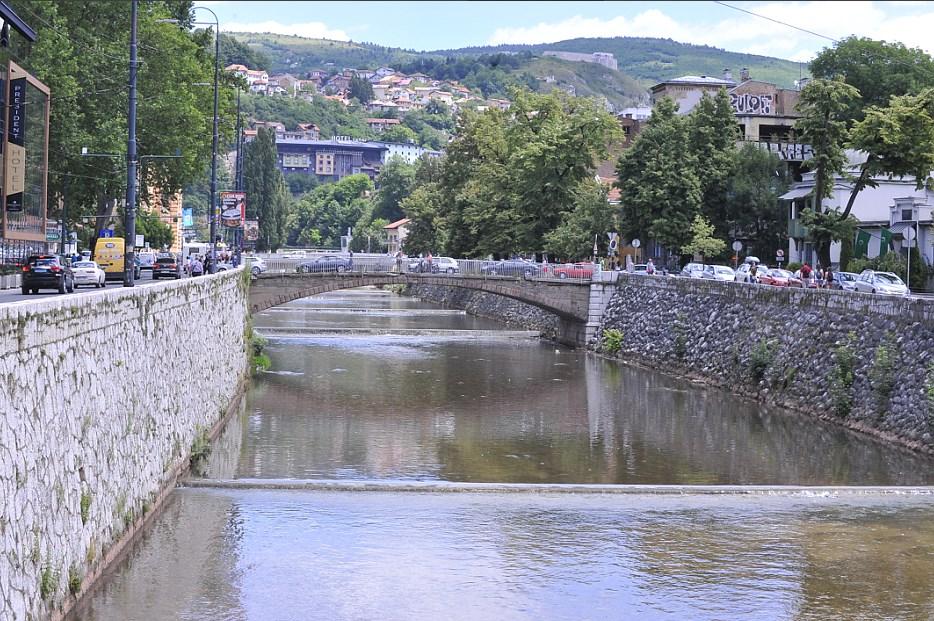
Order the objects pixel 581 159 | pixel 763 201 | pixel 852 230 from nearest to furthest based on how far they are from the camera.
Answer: pixel 852 230 → pixel 763 201 → pixel 581 159

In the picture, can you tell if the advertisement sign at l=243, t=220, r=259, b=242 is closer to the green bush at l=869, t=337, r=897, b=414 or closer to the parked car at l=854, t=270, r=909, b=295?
the parked car at l=854, t=270, r=909, b=295

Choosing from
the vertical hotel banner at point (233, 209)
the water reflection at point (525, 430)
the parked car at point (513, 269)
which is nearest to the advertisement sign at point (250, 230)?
the parked car at point (513, 269)

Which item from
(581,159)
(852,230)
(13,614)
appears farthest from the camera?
(581,159)

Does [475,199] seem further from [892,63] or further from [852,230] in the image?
[852,230]

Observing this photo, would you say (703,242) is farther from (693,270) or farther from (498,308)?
(498,308)

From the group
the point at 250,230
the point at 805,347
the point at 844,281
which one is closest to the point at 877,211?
the point at 844,281

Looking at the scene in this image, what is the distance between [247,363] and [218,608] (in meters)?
33.5

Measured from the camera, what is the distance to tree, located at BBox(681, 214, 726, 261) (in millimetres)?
76875

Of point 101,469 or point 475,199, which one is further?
point 475,199

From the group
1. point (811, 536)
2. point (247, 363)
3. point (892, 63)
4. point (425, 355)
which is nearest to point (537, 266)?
point (425, 355)

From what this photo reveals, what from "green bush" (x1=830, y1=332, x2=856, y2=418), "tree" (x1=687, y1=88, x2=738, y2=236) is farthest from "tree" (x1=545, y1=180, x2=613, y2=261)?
"green bush" (x1=830, y1=332, x2=856, y2=418)

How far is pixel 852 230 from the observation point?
208 ft

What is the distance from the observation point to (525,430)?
41312mm

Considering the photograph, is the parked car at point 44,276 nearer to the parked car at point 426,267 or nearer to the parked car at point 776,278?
the parked car at point 426,267
